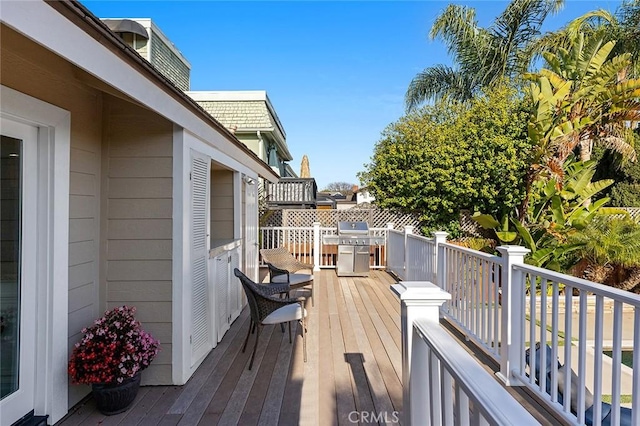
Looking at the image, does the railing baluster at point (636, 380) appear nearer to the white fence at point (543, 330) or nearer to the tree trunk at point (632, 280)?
the white fence at point (543, 330)

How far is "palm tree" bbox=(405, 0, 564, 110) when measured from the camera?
11.2 m

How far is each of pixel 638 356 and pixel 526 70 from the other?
40.1 ft

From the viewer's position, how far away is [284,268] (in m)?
5.74

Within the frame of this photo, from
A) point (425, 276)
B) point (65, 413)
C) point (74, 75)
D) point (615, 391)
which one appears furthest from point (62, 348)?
point (425, 276)

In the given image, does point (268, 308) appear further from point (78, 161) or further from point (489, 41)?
point (489, 41)

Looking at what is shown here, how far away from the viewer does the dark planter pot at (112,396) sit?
250cm

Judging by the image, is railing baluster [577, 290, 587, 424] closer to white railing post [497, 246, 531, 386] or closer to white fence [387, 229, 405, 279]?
white railing post [497, 246, 531, 386]

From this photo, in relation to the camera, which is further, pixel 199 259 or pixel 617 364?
pixel 199 259

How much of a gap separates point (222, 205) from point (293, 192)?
24.2 feet

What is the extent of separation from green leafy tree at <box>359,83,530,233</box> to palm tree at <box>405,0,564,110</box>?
1.80 meters

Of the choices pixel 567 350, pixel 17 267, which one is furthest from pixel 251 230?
pixel 567 350

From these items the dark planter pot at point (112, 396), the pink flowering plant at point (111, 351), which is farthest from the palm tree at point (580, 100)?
the dark planter pot at point (112, 396)

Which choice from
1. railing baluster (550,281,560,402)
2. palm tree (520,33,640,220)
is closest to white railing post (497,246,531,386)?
railing baluster (550,281,560,402)

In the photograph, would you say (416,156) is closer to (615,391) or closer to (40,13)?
Answer: (615,391)
